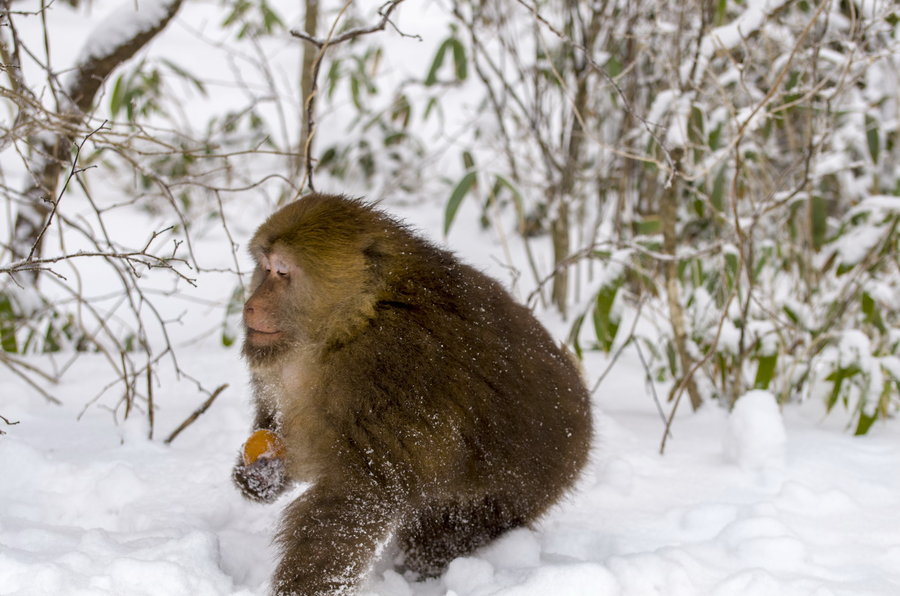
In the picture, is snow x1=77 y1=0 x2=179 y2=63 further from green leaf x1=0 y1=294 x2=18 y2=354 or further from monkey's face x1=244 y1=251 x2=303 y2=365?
monkey's face x1=244 y1=251 x2=303 y2=365

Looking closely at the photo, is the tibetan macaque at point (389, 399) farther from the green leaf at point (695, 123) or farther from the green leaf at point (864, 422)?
the green leaf at point (695, 123)

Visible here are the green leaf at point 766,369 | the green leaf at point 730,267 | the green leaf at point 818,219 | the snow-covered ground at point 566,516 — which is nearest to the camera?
the snow-covered ground at point 566,516

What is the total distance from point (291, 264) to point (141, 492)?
0.80 m

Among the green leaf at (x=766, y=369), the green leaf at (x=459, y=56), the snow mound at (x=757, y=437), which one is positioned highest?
the green leaf at (x=459, y=56)

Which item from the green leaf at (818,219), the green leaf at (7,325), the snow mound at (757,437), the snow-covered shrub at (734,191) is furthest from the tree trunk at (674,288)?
the green leaf at (7,325)

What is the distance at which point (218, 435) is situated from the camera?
2.79m

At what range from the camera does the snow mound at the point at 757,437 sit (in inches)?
105

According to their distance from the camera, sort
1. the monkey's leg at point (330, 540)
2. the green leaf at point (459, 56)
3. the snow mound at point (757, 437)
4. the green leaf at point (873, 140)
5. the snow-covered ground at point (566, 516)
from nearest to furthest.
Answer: the monkey's leg at point (330, 540), the snow-covered ground at point (566, 516), the snow mound at point (757, 437), the green leaf at point (873, 140), the green leaf at point (459, 56)

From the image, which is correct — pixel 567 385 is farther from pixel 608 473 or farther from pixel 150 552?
pixel 150 552

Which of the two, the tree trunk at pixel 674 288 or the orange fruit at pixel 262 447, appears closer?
the orange fruit at pixel 262 447

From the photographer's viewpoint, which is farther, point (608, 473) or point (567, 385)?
point (608, 473)

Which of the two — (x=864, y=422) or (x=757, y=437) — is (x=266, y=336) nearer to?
(x=757, y=437)

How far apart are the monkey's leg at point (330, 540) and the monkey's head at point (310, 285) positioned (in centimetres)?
38

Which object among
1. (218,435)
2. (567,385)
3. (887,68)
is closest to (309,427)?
(567,385)
